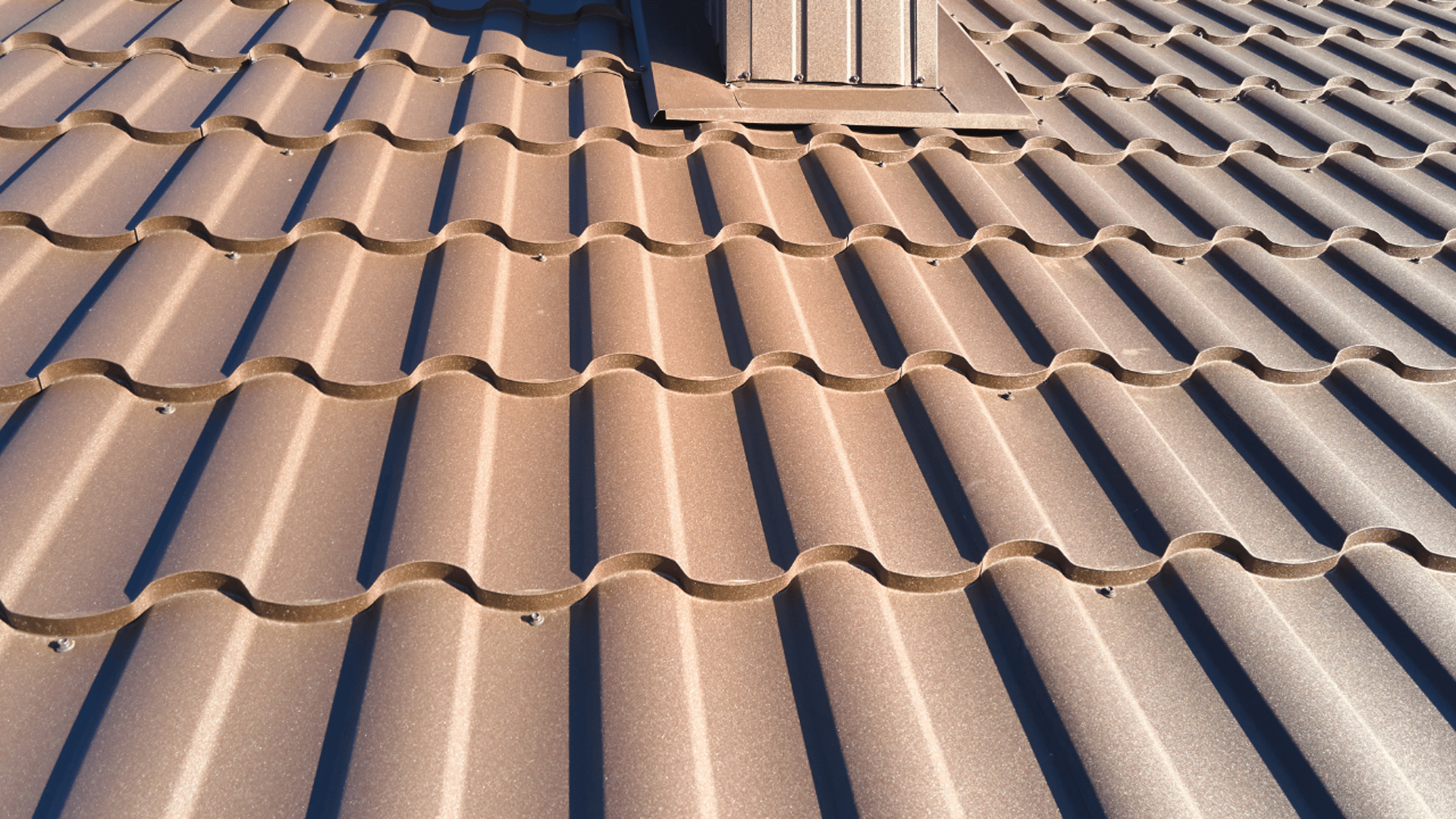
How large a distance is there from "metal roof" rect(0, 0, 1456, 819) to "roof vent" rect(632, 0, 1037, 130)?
0.06 metres

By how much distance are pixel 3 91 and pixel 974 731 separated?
8.29 feet

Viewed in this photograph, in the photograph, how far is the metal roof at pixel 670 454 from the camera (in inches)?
47.5

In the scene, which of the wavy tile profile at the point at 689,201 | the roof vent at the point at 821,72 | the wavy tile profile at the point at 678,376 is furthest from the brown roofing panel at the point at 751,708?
the roof vent at the point at 821,72

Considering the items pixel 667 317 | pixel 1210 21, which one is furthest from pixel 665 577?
pixel 1210 21

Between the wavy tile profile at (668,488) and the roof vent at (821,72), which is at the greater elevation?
the roof vent at (821,72)

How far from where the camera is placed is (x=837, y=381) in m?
1.76

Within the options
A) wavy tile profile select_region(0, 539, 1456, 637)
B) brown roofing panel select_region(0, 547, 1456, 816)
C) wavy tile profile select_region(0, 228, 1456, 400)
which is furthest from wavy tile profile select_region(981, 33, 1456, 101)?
brown roofing panel select_region(0, 547, 1456, 816)

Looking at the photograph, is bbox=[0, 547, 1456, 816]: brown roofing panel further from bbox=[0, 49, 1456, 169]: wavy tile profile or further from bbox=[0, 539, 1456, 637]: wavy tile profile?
bbox=[0, 49, 1456, 169]: wavy tile profile

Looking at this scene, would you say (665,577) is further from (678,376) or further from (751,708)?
(678,376)

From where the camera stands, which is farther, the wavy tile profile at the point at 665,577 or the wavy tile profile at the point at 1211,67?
the wavy tile profile at the point at 1211,67

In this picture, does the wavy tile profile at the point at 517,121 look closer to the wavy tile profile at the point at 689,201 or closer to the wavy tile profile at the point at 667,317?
the wavy tile profile at the point at 689,201

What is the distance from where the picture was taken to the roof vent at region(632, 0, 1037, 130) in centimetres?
247

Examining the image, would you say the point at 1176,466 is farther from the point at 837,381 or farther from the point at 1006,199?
the point at 1006,199

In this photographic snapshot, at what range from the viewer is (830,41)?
8.32ft
